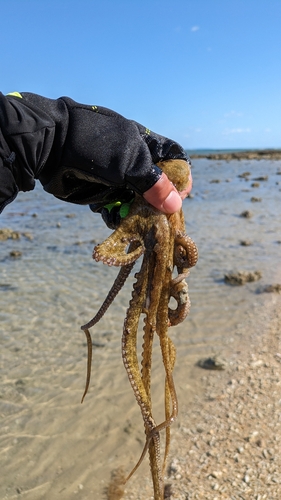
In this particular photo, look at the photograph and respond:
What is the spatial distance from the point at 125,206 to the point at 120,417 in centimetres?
316

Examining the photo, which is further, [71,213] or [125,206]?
[71,213]

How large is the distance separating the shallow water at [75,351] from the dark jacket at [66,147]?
3.09 m

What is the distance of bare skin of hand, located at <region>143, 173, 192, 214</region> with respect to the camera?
2365 millimetres

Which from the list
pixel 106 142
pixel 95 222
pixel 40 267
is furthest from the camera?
pixel 95 222

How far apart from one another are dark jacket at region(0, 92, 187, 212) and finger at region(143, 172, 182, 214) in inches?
1.6

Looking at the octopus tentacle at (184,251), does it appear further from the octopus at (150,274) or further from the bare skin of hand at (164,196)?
the bare skin of hand at (164,196)

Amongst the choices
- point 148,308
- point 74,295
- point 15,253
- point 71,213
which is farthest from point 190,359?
point 71,213

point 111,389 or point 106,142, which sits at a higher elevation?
point 106,142

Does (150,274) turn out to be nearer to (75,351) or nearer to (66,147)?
(66,147)

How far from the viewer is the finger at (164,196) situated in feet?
7.76

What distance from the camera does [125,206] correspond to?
2.64 m

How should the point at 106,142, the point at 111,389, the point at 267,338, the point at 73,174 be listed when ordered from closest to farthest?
the point at 106,142 < the point at 73,174 < the point at 111,389 < the point at 267,338

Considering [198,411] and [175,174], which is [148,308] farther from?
[198,411]

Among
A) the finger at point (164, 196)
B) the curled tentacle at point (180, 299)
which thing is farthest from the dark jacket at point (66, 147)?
the curled tentacle at point (180, 299)
